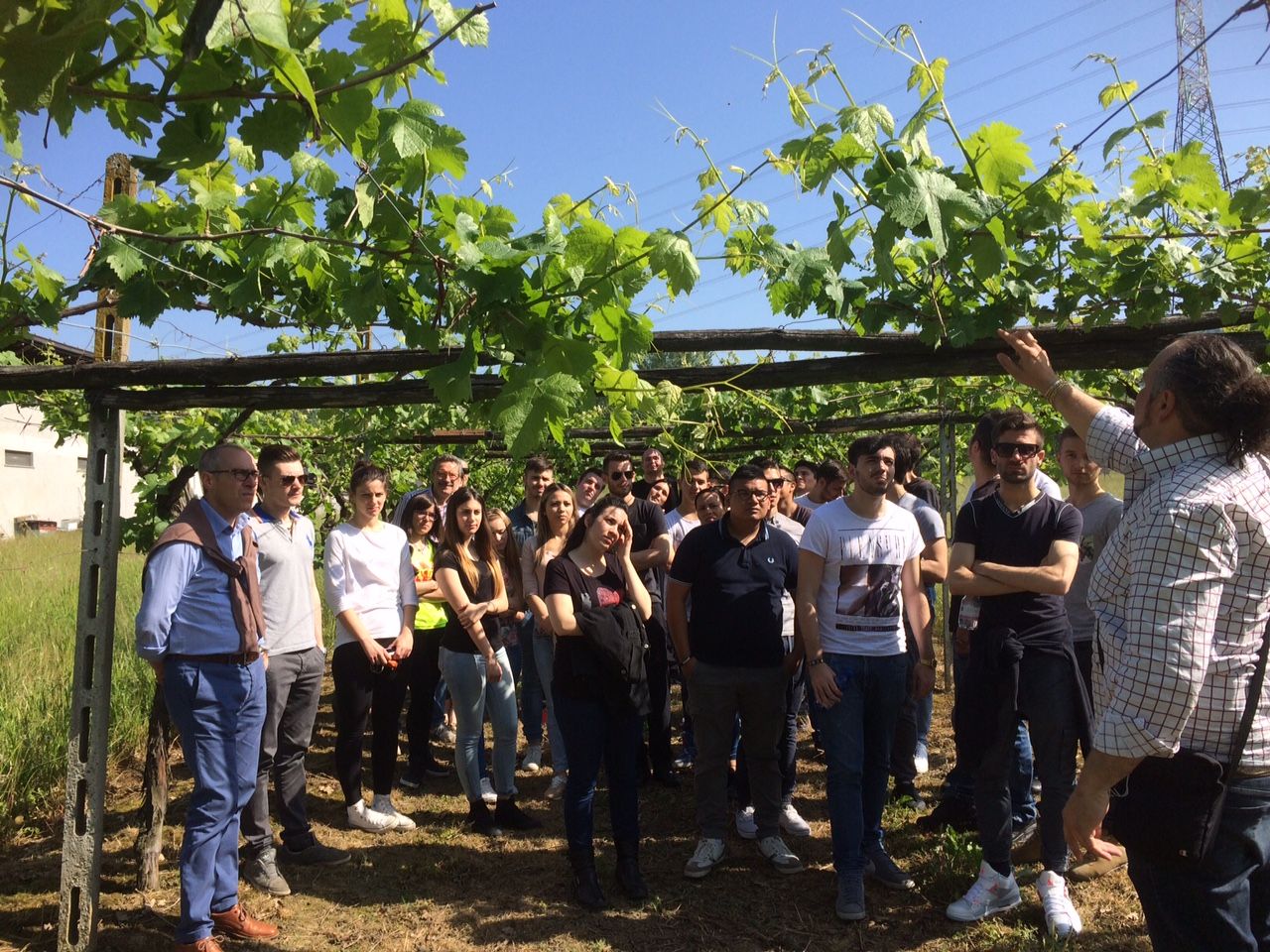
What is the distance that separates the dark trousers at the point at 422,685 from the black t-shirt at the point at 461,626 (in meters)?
0.52

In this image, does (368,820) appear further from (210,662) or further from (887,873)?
(887,873)

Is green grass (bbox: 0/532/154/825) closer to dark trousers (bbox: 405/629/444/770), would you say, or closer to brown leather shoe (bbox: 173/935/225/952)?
dark trousers (bbox: 405/629/444/770)

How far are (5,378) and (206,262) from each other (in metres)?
1.02

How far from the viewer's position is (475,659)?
16.8 feet

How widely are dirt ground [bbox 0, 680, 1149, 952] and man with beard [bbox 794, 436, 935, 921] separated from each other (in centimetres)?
24

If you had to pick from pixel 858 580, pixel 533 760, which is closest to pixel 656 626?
pixel 533 760

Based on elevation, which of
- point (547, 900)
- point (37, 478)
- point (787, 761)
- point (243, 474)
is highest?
point (37, 478)

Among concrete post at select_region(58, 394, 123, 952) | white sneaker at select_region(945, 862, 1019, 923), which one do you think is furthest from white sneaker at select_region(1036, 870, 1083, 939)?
concrete post at select_region(58, 394, 123, 952)

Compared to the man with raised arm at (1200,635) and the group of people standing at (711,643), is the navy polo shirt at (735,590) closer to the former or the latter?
the group of people standing at (711,643)

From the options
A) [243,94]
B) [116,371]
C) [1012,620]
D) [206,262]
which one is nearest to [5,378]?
[116,371]

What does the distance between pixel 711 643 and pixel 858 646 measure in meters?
0.69

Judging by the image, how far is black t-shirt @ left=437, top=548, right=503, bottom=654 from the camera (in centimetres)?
514

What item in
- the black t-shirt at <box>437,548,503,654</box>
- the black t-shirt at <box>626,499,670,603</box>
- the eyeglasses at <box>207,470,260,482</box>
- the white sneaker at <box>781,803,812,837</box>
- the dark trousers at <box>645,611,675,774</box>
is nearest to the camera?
the eyeglasses at <box>207,470,260,482</box>

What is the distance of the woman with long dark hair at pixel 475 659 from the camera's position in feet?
16.8
